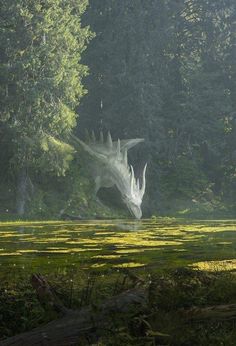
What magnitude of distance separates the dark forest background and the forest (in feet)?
0.30

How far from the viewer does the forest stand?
4.86 meters

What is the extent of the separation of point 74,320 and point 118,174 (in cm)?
2582

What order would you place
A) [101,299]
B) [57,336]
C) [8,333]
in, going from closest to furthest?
1. [57,336]
2. [8,333]
3. [101,299]

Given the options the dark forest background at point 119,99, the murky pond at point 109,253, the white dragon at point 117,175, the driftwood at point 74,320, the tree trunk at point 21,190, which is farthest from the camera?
the white dragon at point 117,175

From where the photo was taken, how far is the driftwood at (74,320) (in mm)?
4305

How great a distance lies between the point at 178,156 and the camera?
4044 centimetres

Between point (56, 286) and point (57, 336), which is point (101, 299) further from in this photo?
point (57, 336)

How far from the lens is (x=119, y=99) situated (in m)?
36.4

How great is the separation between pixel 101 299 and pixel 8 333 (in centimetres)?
103

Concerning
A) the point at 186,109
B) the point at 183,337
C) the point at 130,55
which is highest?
the point at 130,55

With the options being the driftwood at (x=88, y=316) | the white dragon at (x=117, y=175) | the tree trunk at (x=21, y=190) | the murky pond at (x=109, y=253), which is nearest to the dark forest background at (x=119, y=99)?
the tree trunk at (x=21, y=190)

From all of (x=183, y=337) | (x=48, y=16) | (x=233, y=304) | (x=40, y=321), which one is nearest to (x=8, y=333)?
(x=40, y=321)

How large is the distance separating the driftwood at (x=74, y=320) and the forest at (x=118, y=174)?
Answer: 0.01m

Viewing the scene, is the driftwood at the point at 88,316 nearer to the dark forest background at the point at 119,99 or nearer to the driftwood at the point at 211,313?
the driftwood at the point at 211,313
